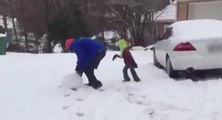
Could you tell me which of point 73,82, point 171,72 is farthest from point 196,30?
point 73,82

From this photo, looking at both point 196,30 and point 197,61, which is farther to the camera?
point 196,30

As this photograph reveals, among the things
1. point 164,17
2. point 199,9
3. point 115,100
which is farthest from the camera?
point 164,17

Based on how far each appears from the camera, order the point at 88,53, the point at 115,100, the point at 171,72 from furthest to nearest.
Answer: the point at 171,72, the point at 88,53, the point at 115,100

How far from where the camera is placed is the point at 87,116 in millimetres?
6973

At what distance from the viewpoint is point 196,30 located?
9.97 m

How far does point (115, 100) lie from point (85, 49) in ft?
5.13

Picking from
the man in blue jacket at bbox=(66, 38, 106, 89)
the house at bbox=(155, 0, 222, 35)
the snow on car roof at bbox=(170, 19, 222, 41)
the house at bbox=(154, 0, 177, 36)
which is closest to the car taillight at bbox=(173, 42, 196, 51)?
the snow on car roof at bbox=(170, 19, 222, 41)

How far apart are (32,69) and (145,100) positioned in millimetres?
5430

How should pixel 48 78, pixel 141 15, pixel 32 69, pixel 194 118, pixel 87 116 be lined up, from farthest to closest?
pixel 141 15 < pixel 32 69 < pixel 48 78 < pixel 87 116 < pixel 194 118

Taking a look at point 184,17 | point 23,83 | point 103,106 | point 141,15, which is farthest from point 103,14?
point 103,106

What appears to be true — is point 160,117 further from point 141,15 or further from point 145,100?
point 141,15

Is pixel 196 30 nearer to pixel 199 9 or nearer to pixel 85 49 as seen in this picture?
pixel 85 49

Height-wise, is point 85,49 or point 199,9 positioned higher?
point 199,9

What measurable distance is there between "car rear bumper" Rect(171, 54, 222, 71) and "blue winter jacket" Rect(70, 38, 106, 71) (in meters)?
1.81
